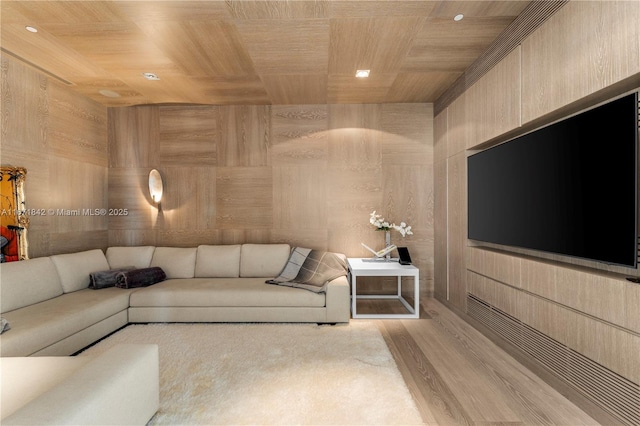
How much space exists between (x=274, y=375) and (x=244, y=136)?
10.0ft

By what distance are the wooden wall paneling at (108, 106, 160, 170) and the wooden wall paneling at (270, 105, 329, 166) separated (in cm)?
161

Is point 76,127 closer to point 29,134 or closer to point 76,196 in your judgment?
point 29,134

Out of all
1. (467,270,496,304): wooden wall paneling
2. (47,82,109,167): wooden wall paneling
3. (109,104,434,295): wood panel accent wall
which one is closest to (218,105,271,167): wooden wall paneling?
(109,104,434,295): wood panel accent wall

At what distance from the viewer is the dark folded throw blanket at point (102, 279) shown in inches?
129

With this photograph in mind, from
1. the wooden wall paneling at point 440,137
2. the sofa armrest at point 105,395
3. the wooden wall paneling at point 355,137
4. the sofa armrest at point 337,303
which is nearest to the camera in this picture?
the sofa armrest at point 105,395

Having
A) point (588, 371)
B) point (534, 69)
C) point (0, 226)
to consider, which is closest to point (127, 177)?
point (0, 226)

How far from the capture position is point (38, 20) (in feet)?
7.77

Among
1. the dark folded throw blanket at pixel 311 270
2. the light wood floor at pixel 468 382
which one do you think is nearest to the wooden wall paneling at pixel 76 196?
the dark folded throw blanket at pixel 311 270

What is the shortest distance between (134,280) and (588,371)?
3.87 m

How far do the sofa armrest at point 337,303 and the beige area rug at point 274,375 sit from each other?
101 millimetres

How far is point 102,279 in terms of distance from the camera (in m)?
3.29

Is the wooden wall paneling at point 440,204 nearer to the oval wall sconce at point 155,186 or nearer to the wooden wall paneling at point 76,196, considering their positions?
the oval wall sconce at point 155,186

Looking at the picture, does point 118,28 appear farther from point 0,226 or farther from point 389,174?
point 389,174

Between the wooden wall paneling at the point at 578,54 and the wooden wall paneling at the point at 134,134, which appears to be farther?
the wooden wall paneling at the point at 134,134
